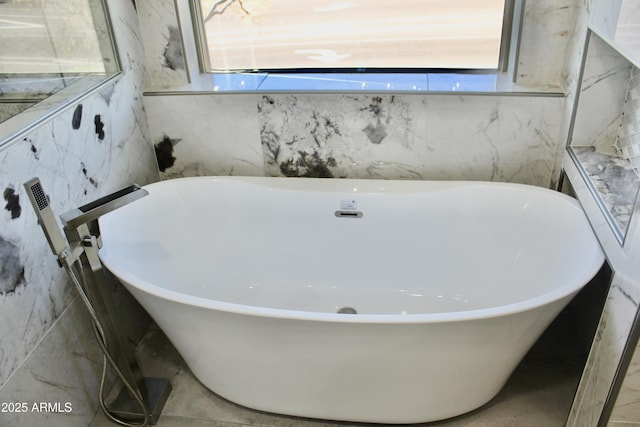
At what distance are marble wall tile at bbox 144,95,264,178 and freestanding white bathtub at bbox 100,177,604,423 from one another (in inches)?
6.0

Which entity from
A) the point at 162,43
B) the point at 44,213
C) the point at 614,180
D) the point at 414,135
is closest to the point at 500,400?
the point at 614,180

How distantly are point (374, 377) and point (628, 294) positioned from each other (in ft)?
2.33

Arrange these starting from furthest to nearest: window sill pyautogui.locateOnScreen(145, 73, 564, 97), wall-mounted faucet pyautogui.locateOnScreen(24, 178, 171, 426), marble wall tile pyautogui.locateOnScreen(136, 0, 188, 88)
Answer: marble wall tile pyautogui.locateOnScreen(136, 0, 188, 88) < window sill pyautogui.locateOnScreen(145, 73, 564, 97) < wall-mounted faucet pyautogui.locateOnScreen(24, 178, 171, 426)

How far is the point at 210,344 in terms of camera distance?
63.7 inches

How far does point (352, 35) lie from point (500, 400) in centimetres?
150

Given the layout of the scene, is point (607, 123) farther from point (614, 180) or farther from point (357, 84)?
point (357, 84)

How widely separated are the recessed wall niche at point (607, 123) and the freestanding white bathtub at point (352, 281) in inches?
5.4

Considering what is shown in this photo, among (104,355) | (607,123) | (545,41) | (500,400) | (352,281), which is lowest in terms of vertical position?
(500,400)

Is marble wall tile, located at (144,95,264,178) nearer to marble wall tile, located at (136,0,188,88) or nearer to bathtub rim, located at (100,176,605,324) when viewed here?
marble wall tile, located at (136,0,188,88)

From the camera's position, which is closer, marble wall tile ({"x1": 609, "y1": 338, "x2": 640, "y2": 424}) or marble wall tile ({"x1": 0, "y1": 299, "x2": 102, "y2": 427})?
marble wall tile ({"x1": 609, "y1": 338, "x2": 640, "y2": 424})

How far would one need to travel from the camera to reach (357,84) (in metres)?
2.09

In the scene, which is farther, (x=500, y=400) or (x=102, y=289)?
(x=500, y=400)

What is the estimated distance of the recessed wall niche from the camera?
169cm

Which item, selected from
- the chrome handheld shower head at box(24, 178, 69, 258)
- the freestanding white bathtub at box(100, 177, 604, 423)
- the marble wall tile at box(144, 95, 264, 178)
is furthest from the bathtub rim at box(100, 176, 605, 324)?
the marble wall tile at box(144, 95, 264, 178)
